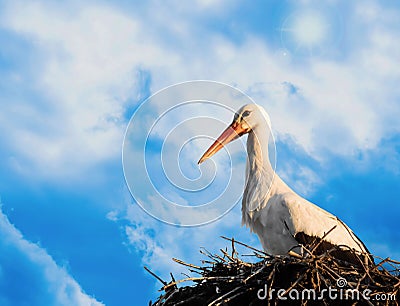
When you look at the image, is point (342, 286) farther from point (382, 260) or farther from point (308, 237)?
point (308, 237)

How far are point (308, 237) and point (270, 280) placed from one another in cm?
122

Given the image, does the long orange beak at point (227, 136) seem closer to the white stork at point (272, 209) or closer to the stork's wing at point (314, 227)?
the white stork at point (272, 209)

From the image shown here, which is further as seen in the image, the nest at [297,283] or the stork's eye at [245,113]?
the stork's eye at [245,113]

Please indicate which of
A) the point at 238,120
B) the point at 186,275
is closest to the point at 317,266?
the point at 186,275

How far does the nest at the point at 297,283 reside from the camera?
301 centimetres

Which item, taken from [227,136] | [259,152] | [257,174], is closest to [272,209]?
[257,174]

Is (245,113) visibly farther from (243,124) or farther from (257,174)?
(257,174)

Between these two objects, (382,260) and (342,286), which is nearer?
(342,286)

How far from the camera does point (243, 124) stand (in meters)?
5.24

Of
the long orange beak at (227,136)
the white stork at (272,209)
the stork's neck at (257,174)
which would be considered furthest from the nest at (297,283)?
the long orange beak at (227,136)

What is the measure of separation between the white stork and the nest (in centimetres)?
59

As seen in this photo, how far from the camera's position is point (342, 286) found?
300 cm

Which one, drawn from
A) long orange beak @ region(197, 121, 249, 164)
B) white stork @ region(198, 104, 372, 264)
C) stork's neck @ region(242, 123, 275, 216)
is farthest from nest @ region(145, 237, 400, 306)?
long orange beak @ region(197, 121, 249, 164)

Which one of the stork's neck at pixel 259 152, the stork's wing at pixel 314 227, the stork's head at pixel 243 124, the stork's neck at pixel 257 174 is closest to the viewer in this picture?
the stork's wing at pixel 314 227
